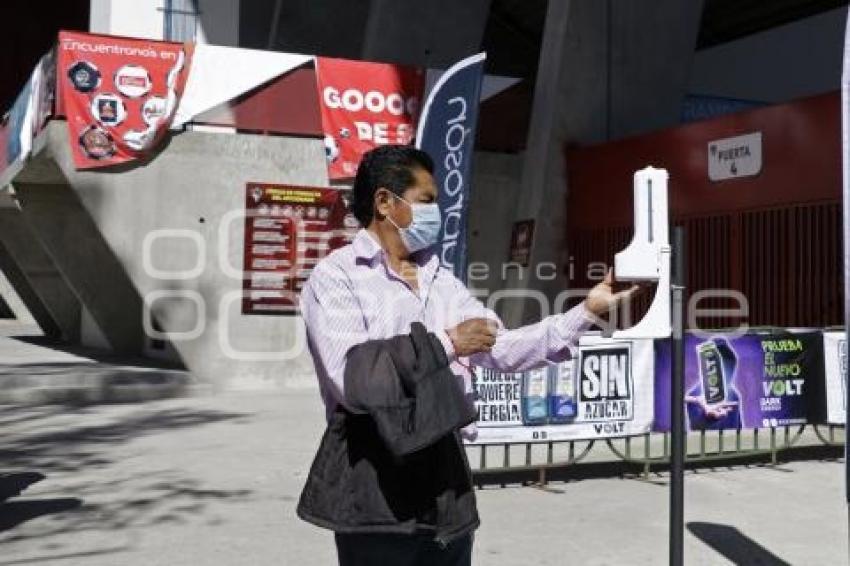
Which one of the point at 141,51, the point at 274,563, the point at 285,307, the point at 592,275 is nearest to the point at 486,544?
the point at 274,563

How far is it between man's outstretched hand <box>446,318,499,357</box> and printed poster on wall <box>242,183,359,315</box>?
11.9m

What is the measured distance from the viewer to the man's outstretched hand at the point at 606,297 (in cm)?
268

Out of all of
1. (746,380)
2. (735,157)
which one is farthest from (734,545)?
(735,157)

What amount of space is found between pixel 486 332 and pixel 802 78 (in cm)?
2780

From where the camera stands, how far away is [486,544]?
5.84 metres

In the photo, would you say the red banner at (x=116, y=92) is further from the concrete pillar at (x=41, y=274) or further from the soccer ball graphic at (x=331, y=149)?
the concrete pillar at (x=41, y=274)

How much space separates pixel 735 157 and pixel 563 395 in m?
7.45

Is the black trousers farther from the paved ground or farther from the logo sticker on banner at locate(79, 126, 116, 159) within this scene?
the logo sticker on banner at locate(79, 126, 116, 159)

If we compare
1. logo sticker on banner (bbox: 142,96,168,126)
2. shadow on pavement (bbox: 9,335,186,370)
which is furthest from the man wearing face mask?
shadow on pavement (bbox: 9,335,186,370)

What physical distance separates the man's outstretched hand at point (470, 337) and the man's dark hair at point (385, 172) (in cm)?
47

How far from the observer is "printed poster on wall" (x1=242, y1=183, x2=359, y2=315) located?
46.7 ft

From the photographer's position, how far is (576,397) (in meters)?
7.79

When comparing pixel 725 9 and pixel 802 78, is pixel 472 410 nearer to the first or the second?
pixel 802 78

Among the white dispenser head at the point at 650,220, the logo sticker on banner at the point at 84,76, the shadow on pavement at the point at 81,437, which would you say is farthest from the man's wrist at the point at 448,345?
the logo sticker on banner at the point at 84,76
